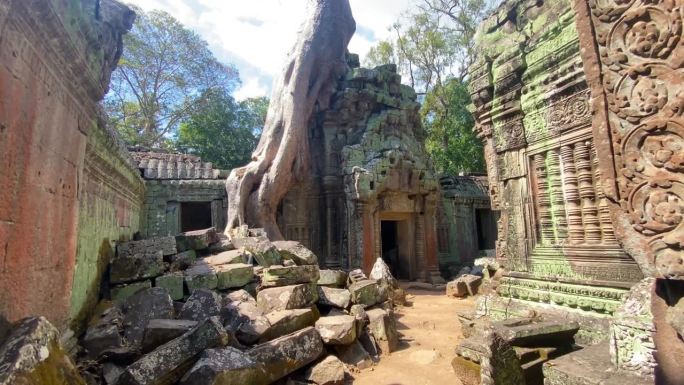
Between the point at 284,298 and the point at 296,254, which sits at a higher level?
the point at 296,254

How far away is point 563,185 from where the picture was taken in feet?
12.5

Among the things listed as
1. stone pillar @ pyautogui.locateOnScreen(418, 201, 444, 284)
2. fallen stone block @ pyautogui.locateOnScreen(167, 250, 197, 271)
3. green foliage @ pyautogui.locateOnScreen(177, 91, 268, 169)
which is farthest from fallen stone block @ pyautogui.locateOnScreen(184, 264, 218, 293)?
green foliage @ pyautogui.locateOnScreen(177, 91, 268, 169)

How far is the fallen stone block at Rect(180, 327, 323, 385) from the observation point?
8.63 ft

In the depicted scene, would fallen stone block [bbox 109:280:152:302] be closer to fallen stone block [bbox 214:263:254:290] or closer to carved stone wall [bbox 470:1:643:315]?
fallen stone block [bbox 214:263:254:290]

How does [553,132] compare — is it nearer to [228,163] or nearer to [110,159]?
[110,159]

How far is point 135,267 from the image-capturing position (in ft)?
13.4

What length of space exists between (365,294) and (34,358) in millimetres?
4195

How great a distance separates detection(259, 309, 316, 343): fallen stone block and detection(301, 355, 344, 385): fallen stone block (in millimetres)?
439

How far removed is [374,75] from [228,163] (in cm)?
719

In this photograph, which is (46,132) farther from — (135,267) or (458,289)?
(458,289)

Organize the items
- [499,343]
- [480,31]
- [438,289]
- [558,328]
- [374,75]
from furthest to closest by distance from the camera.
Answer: [374,75], [438,289], [480,31], [558,328], [499,343]

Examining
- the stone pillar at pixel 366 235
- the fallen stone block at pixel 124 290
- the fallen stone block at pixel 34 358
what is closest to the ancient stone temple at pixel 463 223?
the stone pillar at pixel 366 235

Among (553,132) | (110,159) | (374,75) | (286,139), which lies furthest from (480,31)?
(374,75)

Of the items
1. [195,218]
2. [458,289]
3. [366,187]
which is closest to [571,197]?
[458,289]
